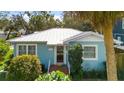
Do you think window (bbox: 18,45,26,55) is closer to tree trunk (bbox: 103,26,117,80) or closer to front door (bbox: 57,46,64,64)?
front door (bbox: 57,46,64,64)

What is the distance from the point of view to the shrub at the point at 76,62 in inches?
261

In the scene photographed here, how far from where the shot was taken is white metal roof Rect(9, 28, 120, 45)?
→ 24.0 feet

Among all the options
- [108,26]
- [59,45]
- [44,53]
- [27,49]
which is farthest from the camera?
[59,45]

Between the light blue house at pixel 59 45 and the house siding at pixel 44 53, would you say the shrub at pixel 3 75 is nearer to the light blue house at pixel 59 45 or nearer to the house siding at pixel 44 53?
the light blue house at pixel 59 45

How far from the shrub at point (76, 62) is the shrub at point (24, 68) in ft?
2.34

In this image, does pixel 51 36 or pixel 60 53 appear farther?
pixel 51 36

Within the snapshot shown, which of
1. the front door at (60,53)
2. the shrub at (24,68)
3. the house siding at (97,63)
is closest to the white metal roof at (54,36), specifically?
the front door at (60,53)

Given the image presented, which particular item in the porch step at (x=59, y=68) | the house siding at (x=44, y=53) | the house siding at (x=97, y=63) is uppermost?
the house siding at (x=44, y=53)

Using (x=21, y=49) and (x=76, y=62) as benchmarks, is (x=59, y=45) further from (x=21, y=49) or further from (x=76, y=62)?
(x=76, y=62)

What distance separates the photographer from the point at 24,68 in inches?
272

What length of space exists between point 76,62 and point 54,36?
1.39m

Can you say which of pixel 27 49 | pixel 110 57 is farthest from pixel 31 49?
pixel 110 57

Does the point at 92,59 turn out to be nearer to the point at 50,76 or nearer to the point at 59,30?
the point at 59,30
